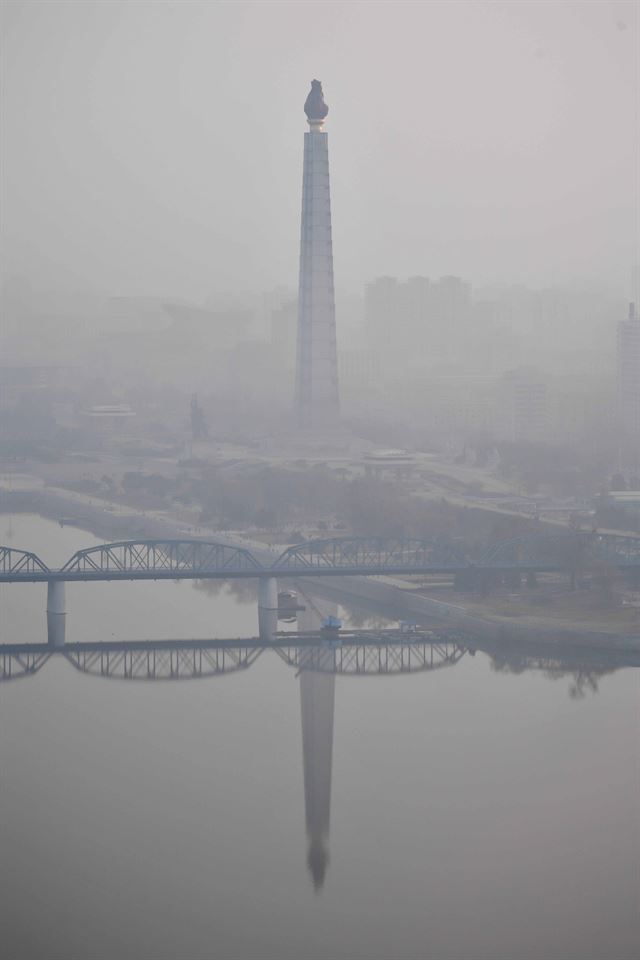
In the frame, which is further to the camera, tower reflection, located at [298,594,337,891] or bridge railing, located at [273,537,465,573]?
bridge railing, located at [273,537,465,573]

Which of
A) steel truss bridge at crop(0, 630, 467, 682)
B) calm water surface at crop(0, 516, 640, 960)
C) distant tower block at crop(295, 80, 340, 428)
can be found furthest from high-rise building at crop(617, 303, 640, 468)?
calm water surface at crop(0, 516, 640, 960)

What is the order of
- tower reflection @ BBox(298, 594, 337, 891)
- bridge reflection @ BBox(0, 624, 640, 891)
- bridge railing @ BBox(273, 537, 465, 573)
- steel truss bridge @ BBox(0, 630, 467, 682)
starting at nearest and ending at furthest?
tower reflection @ BBox(298, 594, 337, 891) < bridge reflection @ BBox(0, 624, 640, 891) < steel truss bridge @ BBox(0, 630, 467, 682) < bridge railing @ BBox(273, 537, 465, 573)

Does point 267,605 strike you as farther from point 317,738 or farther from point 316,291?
point 316,291

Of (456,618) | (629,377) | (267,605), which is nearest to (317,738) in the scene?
(456,618)

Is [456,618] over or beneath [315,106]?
beneath

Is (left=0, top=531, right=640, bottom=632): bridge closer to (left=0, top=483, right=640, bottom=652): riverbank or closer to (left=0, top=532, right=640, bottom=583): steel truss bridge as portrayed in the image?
(left=0, top=532, right=640, bottom=583): steel truss bridge
